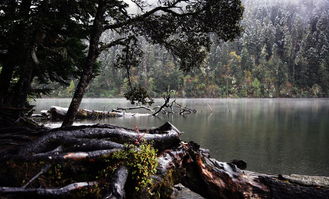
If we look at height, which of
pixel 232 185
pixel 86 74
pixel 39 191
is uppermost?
pixel 86 74

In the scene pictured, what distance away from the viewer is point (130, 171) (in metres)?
8.09

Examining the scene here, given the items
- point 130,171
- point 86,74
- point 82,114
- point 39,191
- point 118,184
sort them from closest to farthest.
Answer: point 39,191
point 118,184
point 130,171
point 86,74
point 82,114

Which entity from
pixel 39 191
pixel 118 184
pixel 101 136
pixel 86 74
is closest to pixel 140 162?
pixel 118 184

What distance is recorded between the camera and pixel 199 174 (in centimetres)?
989

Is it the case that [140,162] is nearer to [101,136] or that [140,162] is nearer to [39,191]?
[101,136]

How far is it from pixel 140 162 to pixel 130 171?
1.10ft

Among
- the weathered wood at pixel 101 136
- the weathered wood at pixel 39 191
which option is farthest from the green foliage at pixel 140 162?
the weathered wood at pixel 39 191

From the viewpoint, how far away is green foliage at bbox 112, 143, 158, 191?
315 inches

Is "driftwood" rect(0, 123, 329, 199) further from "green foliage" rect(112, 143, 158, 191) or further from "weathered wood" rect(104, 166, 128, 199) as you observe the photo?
"green foliage" rect(112, 143, 158, 191)

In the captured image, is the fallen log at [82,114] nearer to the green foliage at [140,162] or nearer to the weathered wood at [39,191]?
the green foliage at [140,162]

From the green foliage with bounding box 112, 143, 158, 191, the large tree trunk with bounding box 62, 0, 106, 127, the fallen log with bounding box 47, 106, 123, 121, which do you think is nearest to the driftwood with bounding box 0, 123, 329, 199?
the green foliage with bounding box 112, 143, 158, 191

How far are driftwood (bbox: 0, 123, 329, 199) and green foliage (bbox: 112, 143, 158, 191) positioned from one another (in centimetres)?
14

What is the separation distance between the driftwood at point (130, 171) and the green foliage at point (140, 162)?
0.47 feet

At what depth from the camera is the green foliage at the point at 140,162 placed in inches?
315
